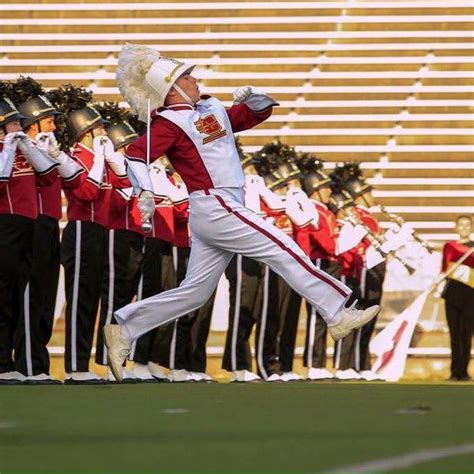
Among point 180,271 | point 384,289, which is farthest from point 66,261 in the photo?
point 384,289

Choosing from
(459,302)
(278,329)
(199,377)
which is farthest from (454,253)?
(199,377)

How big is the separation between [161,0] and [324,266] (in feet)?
24.4

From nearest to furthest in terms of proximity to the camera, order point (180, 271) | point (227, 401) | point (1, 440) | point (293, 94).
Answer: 1. point (1, 440)
2. point (227, 401)
3. point (180, 271)
4. point (293, 94)

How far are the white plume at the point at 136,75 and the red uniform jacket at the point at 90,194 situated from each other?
1.12 metres

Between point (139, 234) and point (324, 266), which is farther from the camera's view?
point (324, 266)

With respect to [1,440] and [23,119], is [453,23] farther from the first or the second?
[1,440]

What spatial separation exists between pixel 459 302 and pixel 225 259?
22.5 feet

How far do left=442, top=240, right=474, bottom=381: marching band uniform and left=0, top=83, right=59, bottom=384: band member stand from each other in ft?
19.9

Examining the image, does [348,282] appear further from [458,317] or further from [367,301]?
[458,317]

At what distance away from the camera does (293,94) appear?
19.7 meters

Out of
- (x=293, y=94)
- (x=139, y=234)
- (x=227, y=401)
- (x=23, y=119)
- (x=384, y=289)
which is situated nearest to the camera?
(x=227, y=401)

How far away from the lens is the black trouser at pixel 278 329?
12422mm

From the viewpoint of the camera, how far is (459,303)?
48.1ft

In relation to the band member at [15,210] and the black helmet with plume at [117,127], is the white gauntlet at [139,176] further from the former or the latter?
the black helmet with plume at [117,127]
